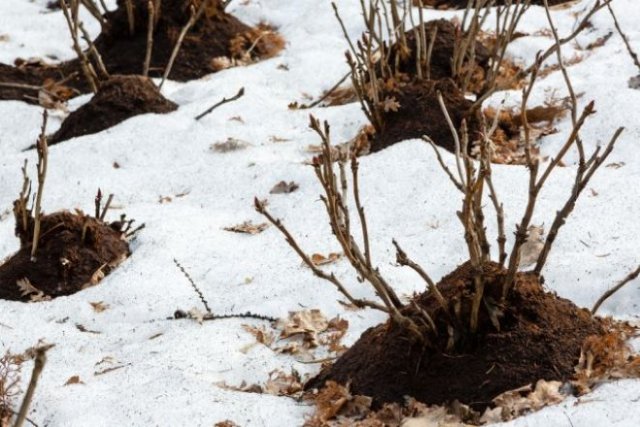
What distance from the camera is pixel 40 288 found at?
3859 millimetres

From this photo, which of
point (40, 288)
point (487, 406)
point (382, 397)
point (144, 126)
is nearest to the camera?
point (487, 406)

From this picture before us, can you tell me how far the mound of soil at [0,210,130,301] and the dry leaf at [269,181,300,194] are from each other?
3.01 ft

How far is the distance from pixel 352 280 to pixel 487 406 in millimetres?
1200

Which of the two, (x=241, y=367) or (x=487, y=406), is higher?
(x=487, y=406)

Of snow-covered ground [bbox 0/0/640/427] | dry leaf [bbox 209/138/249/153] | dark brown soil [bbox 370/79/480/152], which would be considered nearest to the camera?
snow-covered ground [bbox 0/0/640/427]

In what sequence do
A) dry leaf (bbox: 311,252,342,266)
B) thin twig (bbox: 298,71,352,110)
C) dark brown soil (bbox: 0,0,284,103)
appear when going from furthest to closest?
dark brown soil (bbox: 0,0,284,103), thin twig (bbox: 298,71,352,110), dry leaf (bbox: 311,252,342,266)

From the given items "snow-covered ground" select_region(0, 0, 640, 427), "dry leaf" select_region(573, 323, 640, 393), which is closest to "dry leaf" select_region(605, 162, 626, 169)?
"snow-covered ground" select_region(0, 0, 640, 427)

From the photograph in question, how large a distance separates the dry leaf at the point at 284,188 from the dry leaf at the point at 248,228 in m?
0.33

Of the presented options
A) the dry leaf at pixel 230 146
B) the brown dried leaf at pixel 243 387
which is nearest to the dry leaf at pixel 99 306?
the brown dried leaf at pixel 243 387

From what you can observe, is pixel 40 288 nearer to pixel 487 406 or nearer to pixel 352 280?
pixel 352 280

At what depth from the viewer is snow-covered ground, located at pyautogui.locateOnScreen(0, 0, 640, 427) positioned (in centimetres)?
284

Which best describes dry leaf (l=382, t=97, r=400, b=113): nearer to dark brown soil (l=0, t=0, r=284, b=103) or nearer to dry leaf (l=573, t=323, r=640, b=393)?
dark brown soil (l=0, t=0, r=284, b=103)

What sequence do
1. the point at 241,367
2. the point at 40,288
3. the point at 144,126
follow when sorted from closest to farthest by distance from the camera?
1. the point at 241,367
2. the point at 40,288
3. the point at 144,126

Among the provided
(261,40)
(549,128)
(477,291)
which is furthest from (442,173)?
(261,40)
